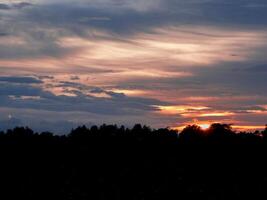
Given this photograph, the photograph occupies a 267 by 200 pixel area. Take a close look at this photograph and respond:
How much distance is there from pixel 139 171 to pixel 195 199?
3338mm

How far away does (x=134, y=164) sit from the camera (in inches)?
1432

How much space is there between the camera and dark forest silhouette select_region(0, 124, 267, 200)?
3434 cm

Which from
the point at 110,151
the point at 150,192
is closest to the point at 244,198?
the point at 150,192

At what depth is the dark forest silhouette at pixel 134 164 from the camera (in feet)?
113

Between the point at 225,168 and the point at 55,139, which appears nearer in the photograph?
the point at 225,168

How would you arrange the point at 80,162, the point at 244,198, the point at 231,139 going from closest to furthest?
the point at 244,198 → the point at 80,162 → the point at 231,139

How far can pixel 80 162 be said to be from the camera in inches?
1449

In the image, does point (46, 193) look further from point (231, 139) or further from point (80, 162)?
point (231, 139)

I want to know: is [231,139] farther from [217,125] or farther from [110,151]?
[110,151]

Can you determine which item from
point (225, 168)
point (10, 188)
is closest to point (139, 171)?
point (225, 168)

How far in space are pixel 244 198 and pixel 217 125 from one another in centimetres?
804

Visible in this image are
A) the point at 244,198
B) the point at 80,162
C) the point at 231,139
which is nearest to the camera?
the point at 244,198

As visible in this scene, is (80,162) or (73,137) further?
(73,137)

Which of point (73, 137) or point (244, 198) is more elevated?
point (73, 137)
